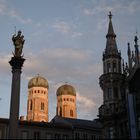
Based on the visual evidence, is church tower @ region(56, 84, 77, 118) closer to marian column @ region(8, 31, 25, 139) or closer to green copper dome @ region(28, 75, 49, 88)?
green copper dome @ region(28, 75, 49, 88)

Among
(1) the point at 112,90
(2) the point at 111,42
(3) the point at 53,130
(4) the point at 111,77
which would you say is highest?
(2) the point at 111,42

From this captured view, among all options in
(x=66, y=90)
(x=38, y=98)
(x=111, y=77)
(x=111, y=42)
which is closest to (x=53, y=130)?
(x=111, y=77)

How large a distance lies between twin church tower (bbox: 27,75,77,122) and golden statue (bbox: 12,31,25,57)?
96791 mm

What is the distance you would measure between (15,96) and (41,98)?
341ft

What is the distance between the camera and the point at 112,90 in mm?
77000

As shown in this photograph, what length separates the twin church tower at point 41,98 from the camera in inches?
6432

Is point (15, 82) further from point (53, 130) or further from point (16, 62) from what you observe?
point (53, 130)

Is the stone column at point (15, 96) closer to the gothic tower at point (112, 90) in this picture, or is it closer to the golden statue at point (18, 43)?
the golden statue at point (18, 43)

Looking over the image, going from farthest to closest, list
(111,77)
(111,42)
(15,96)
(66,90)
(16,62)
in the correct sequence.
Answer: (66,90) < (111,42) < (111,77) < (16,62) < (15,96)

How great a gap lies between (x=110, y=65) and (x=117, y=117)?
10.6m

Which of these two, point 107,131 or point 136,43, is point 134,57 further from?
point 107,131

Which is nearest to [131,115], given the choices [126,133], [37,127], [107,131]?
[126,133]

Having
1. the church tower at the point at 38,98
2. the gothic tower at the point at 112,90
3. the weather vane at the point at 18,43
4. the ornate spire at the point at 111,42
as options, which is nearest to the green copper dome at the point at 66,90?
the church tower at the point at 38,98

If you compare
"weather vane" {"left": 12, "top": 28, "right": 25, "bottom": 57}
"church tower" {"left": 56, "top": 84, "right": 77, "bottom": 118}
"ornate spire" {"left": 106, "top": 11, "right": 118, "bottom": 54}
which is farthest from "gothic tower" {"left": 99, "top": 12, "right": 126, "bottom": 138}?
"church tower" {"left": 56, "top": 84, "right": 77, "bottom": 118}
